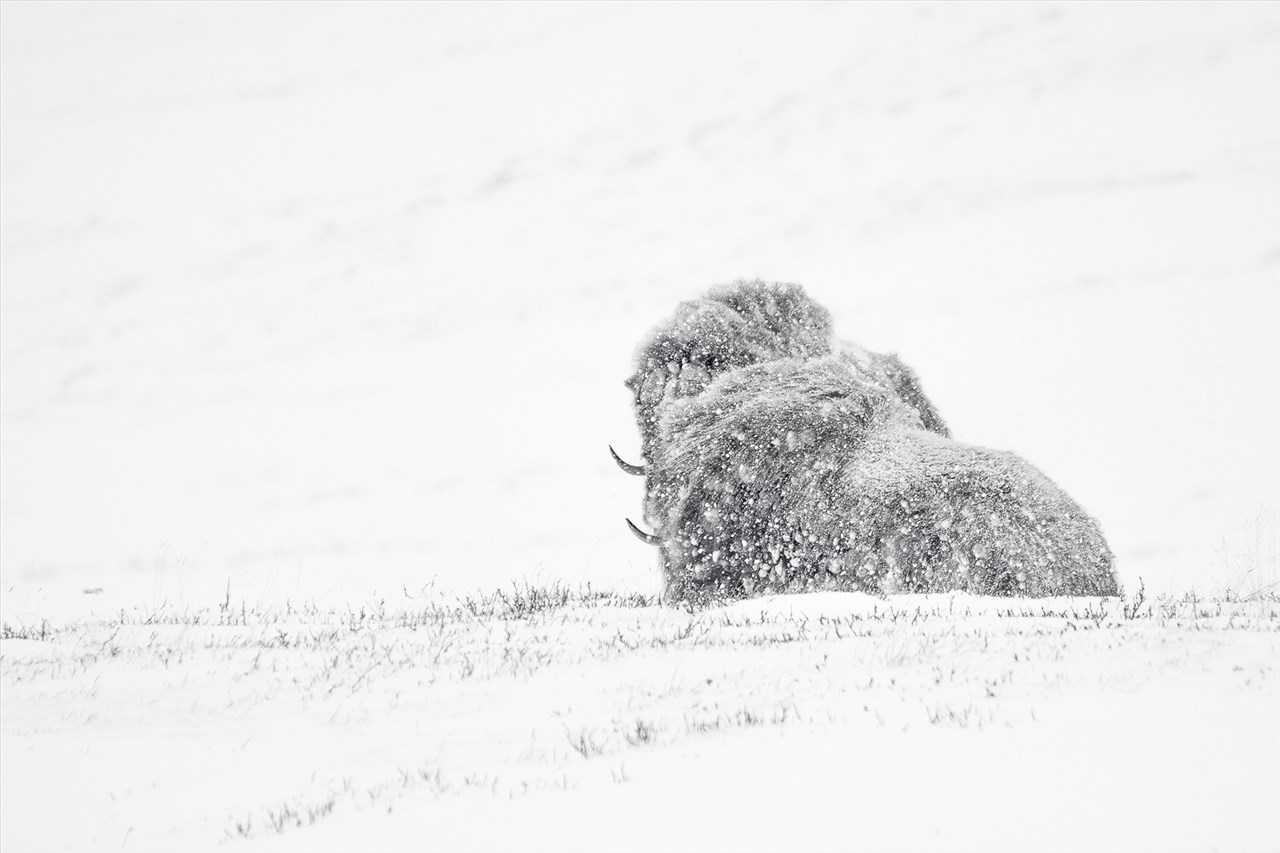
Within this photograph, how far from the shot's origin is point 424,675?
6520 mm

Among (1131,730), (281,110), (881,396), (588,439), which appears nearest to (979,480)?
(881,396)

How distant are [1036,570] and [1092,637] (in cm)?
146

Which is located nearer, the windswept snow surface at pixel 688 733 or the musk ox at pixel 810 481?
the windswept snow surface at pixel 688 733

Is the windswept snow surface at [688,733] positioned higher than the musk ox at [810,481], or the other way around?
the musk ox at [810,481]

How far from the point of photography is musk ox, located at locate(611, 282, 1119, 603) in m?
7.25

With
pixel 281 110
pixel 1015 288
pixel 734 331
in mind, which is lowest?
pixel 734 331

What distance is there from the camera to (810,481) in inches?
315

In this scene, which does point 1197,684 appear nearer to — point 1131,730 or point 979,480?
point 1131,730

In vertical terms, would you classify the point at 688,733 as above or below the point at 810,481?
below

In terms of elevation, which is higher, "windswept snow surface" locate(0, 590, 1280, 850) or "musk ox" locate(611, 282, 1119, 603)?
"musk ox" locate(611, 282, 1119, 603)

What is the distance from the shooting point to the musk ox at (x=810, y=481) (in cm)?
725

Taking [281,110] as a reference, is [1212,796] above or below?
below

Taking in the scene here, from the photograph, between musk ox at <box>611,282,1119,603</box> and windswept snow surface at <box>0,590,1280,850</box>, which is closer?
windswept snow surface at <box>0,590,1280,850</box>

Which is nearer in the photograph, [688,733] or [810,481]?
[688,733]
